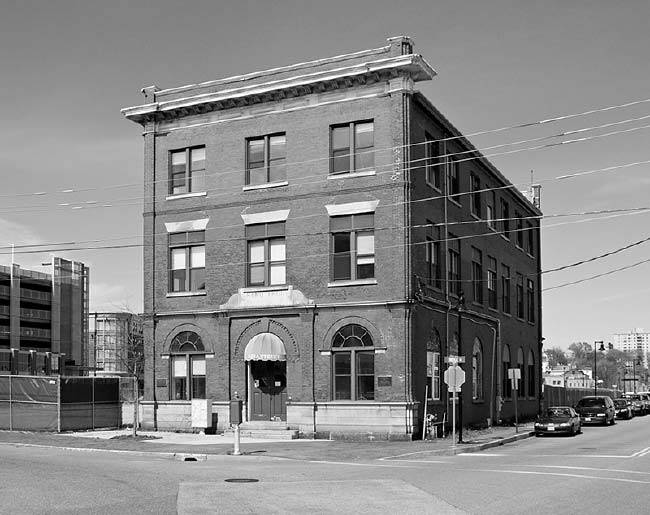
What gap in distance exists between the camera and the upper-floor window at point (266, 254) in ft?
117

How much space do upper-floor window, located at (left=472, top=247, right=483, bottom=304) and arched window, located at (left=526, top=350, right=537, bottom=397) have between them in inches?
525

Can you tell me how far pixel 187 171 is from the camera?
3791 cm

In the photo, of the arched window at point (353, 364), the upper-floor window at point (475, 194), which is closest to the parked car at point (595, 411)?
the upper-floor window at point (475, 194)

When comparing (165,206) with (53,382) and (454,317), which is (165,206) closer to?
(53,382)

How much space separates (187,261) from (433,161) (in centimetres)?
1140

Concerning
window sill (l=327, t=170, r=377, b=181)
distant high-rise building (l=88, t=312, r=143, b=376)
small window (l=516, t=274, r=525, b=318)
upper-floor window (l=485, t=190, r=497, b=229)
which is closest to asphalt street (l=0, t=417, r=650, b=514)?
window sill (l=327, t=170, r=377, b=181)

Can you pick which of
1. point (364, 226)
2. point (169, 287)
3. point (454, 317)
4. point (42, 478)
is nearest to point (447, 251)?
point (454, 317)

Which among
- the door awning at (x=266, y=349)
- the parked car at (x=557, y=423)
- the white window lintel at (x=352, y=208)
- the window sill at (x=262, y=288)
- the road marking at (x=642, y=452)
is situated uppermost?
the white window lintel at (x=352, y=208)

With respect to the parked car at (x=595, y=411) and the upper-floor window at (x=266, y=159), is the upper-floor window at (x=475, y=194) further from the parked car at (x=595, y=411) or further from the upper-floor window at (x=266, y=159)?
the parked car at (x=595, y=411)

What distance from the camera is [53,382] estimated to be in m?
36.5

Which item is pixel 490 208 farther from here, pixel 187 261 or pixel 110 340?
pixel 110 340

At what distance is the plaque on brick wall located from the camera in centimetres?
3278

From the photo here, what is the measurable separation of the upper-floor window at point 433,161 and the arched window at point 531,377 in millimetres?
22807

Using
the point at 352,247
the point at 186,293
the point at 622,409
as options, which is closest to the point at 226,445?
the point at 186,293
